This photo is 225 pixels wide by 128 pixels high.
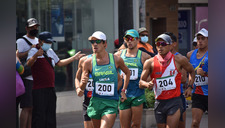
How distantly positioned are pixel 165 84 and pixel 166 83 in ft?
0.07

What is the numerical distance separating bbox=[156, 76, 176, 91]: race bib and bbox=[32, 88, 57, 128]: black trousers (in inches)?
88.4

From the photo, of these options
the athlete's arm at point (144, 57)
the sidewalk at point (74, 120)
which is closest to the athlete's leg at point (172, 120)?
the athlete's arm at point (144, 57)

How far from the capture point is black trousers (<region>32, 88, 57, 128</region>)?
8.66 m

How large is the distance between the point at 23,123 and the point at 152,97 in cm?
297

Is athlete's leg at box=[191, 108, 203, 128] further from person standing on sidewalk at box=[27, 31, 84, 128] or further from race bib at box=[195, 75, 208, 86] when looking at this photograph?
person standing on sidewalk at box=[27, 31, 84, 128]

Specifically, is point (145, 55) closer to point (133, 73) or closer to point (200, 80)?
point (133, 73)

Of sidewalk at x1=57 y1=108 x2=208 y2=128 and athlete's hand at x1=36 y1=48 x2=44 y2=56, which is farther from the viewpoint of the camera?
sidewalk at x1=57 y1=108 x2=208 y2=128

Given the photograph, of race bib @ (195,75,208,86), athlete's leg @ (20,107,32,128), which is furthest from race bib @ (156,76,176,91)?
athlete's leg @ (20,107,32,128)

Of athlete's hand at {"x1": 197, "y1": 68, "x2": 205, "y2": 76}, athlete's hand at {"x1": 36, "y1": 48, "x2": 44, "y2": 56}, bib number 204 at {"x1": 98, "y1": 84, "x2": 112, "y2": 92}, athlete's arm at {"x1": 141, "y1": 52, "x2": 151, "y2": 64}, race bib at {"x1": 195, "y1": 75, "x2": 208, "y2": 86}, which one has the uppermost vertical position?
athlete's hand at {"x1": 36, "y1": 48, "x2": 44, "y2": 56}

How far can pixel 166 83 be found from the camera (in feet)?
24.5

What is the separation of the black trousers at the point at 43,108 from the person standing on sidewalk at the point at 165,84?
77.7 inches

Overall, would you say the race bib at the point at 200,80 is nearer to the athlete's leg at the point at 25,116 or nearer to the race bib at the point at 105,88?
the race bib at the point at 105,88

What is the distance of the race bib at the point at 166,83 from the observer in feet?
24.5
